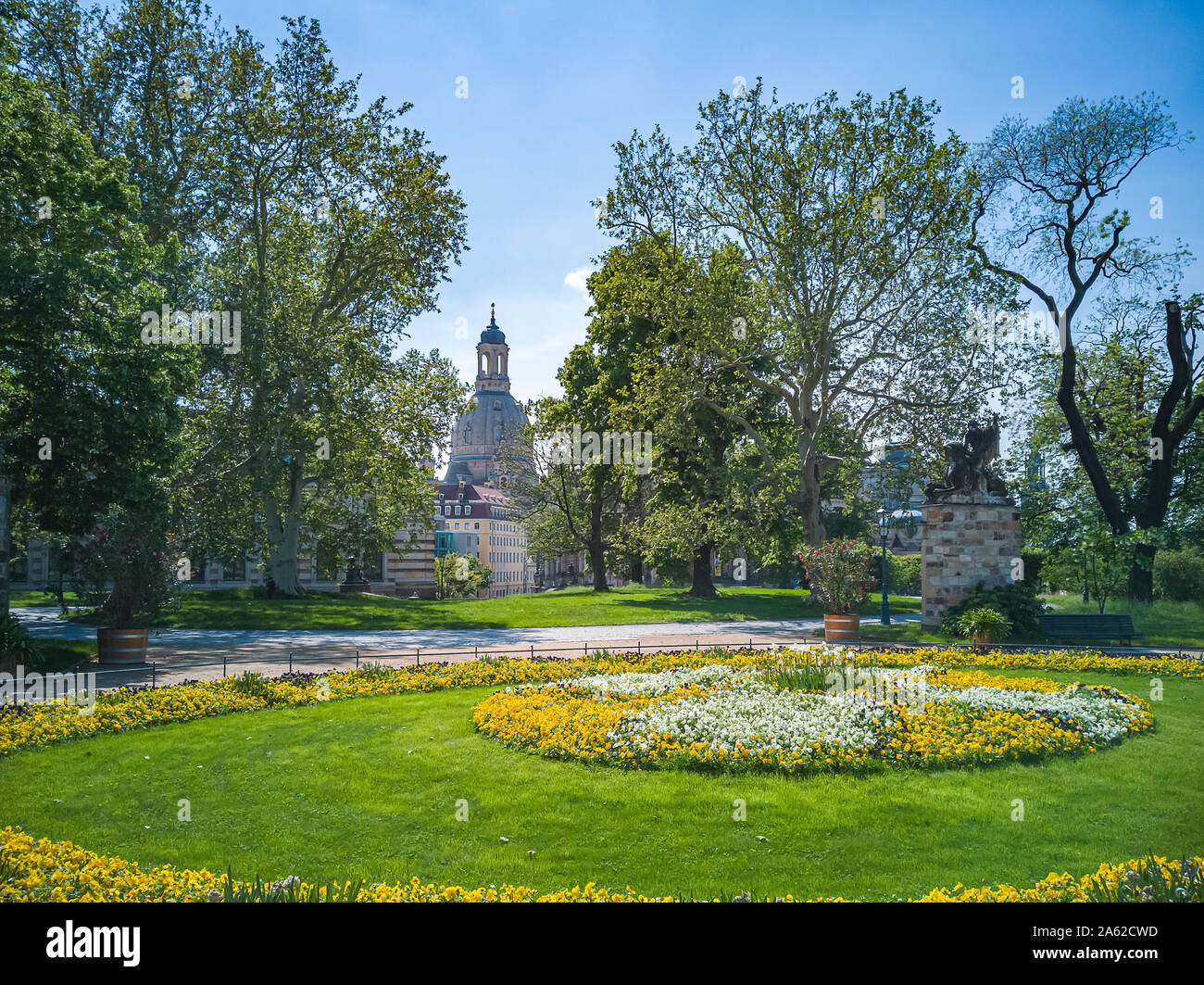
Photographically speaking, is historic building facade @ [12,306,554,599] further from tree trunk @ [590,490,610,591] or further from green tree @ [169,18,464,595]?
tree trunk @ [590,490,610,591]

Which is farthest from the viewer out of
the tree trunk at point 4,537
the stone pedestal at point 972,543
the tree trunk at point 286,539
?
the tree trunk at point 286,539

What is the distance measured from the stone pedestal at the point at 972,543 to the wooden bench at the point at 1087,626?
70.6 inches

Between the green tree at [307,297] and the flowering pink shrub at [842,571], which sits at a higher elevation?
the green tree at [307,297]

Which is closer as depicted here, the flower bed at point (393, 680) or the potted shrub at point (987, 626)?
the flower bed at point (393, 680)

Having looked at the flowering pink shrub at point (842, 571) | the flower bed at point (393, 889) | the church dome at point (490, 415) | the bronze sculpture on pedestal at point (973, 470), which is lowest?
the flower bed at point (393, 889)

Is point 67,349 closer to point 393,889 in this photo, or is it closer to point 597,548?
point 393,889

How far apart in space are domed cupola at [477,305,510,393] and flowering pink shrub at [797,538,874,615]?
157 m

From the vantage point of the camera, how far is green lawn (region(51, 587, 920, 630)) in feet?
90.1

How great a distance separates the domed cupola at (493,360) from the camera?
172750 mm

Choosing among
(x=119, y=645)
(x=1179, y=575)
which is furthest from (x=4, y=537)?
(x=1179, y=575)

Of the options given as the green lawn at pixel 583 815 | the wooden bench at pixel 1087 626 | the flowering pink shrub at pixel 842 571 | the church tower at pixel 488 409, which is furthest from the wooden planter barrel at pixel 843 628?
the church tower at pixel 488 409

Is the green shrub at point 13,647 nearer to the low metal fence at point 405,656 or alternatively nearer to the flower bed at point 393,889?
the low metal fence at point 405,656

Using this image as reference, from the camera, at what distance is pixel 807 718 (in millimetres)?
10586
